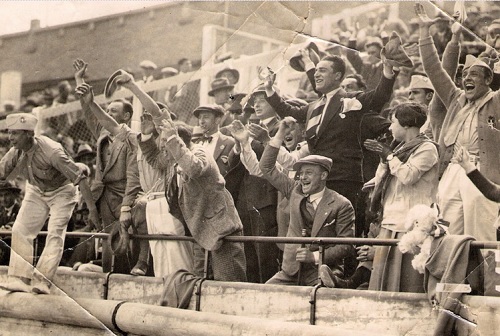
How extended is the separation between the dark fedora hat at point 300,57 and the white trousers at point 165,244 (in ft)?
3.08

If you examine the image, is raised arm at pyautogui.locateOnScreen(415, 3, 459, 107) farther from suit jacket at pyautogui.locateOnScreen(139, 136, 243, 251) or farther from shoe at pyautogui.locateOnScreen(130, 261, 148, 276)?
shoe at pyautogui.locateOnScreen(130, 261, 148, 276)

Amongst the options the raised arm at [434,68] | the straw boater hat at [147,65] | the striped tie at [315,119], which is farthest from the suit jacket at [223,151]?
the raised arm at [434,68]

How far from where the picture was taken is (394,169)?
164 inches

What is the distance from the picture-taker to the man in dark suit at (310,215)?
427cm

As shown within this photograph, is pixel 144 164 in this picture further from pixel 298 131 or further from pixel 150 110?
pixel 298 131

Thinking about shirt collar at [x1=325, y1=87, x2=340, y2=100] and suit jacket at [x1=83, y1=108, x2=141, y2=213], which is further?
suit jacket at [x1=83, y1=108, x2=141, y2=213]

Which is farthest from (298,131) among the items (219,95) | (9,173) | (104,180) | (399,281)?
(9,173)

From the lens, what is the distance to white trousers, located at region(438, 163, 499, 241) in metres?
3.92

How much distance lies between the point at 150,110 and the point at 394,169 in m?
1.30

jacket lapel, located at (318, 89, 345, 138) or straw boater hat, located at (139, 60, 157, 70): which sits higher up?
straw boater hat, located at (139, 60, 157, 70)

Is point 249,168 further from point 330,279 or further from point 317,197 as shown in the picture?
point 330,279

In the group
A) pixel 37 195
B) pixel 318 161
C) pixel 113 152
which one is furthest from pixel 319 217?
pixel 37 195

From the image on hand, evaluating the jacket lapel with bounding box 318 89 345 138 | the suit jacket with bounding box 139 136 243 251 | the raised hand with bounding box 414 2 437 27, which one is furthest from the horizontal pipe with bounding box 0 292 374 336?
the raised hand with bounding box 414 2 437 27

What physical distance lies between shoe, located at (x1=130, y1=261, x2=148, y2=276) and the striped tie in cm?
106
